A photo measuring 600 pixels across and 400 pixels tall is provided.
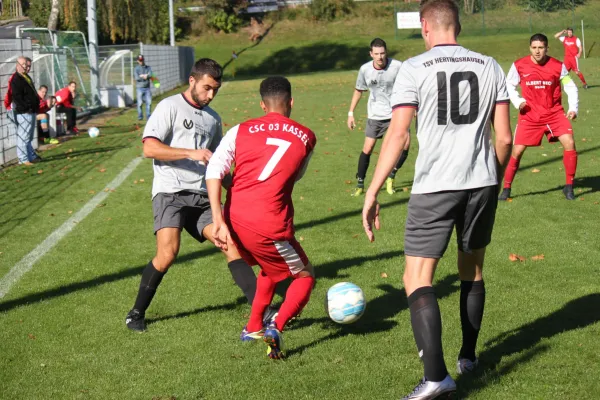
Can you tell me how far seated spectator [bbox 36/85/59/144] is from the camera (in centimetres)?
1811

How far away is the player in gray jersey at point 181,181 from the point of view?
563 cm

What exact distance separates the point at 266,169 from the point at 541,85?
631 centimetres

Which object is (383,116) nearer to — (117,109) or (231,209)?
(231,209)

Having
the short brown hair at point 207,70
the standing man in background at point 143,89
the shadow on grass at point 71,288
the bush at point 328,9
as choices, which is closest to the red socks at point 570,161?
the shadow on grass at point 71,288

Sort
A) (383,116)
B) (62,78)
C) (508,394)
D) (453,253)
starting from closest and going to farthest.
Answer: (508,394), (453,253), (383,116), (62,78)

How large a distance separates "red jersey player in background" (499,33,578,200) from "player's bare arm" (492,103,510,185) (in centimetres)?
559

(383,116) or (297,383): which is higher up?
(383,116)

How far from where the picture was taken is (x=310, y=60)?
58.8m

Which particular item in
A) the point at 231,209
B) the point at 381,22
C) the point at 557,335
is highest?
the point at 381,22

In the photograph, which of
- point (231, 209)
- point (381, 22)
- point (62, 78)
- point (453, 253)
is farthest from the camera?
point (381, 22)

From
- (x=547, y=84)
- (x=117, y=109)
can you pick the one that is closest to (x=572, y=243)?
(x=547, y=84)

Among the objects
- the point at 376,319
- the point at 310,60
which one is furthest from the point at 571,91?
the point at 310,60

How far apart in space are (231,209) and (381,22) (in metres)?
66.1

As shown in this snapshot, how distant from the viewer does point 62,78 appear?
83.0 ft
